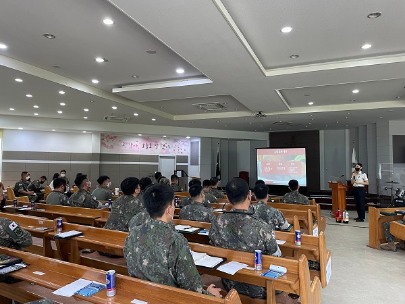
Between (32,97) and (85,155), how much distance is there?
5.24 meters

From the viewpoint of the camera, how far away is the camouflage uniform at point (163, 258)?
166cm

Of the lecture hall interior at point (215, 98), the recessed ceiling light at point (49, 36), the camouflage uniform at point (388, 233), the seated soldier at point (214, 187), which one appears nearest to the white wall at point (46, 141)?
the lecture hall interior at point (215, 98)

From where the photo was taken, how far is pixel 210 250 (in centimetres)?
236

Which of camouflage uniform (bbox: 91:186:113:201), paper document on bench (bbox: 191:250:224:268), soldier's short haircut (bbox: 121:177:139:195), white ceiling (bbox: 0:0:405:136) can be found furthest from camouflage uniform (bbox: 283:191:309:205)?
camouflage uniform (bbox: 91:186:113:201)

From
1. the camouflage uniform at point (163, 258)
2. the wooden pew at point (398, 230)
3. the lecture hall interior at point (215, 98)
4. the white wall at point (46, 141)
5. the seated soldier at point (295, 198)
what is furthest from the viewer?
the white wall at point (46, 141)

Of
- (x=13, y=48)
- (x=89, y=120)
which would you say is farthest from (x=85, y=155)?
(x=13, y=48)

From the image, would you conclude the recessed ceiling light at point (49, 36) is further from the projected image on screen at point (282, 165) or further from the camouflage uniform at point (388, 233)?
the projected image on screen at point (282, 165)

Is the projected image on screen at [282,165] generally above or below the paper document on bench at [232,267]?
above

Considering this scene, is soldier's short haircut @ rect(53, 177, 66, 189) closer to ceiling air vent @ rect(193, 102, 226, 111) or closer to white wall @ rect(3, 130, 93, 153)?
ceiling air vent @ rect(193, 102, 226, 111)

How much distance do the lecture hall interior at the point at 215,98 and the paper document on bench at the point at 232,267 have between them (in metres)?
0.06

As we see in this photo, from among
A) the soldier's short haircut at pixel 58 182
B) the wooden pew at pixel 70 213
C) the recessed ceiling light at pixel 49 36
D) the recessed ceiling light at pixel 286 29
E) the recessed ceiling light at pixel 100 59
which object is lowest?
the wooden pew at pixel 70 213

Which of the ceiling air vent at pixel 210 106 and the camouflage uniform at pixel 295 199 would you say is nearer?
the camouflage uniform at pixel 295 199

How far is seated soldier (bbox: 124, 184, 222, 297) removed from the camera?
1.66 metres

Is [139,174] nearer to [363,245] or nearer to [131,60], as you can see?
[131,60]
